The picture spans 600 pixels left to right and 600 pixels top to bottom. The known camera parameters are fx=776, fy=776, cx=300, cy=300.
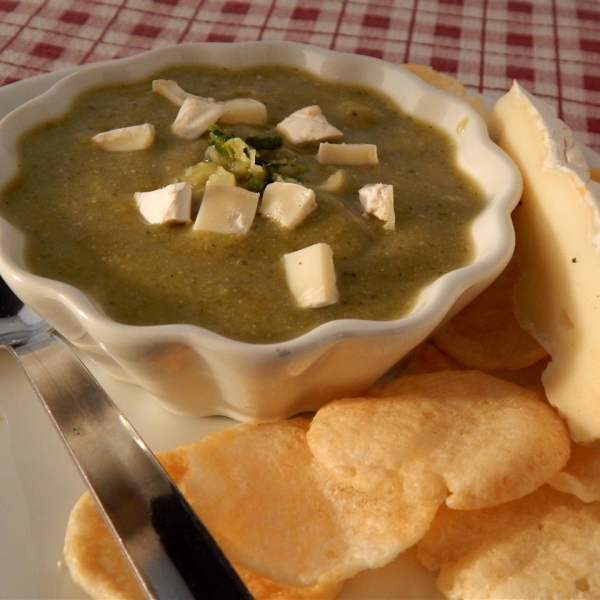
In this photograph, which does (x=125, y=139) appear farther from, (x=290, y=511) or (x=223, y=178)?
(x=290, y=511)

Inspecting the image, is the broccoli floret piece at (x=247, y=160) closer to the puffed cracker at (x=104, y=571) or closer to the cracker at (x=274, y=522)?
the cracker at (x=274, y=522)

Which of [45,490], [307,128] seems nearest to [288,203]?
[307,128]

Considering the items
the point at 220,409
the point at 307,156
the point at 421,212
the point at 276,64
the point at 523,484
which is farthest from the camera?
the point at 276,64

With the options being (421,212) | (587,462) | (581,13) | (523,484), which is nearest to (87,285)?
(421,212)

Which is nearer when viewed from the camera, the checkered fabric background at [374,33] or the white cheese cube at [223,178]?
the white cheese cube at [223,178]

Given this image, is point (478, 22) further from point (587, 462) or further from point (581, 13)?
point (587, 462)

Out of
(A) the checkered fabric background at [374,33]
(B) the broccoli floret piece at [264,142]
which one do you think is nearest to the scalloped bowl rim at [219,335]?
(B) the broccoli floret piece at [264,142]
